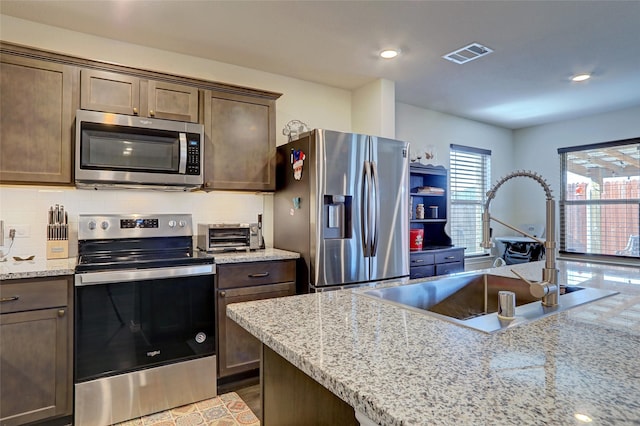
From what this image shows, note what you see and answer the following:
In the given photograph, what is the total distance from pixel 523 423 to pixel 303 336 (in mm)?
538

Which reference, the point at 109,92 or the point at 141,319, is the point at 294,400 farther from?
Result: the point at 109,92

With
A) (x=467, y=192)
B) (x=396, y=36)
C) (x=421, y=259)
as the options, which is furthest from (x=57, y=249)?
(x=467, y=192)

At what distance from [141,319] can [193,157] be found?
1.14 meters

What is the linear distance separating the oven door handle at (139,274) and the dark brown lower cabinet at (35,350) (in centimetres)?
10

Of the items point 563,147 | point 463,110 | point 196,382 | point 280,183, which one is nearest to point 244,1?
point 280,183

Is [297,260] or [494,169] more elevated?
[494,169]

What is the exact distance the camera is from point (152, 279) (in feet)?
7.45

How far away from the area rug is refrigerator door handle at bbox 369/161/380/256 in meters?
1.47

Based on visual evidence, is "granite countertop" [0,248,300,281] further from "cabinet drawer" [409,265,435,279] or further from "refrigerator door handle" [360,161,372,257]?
"cabinet drawer" [409,265,435,279]

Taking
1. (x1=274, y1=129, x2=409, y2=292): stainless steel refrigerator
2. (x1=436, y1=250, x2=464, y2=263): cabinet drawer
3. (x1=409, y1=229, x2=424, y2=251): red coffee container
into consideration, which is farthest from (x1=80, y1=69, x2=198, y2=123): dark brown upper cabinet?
(x1=436, y1=250, x2=464, y2=263): cabinet drawer

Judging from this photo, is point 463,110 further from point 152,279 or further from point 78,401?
point 78,401

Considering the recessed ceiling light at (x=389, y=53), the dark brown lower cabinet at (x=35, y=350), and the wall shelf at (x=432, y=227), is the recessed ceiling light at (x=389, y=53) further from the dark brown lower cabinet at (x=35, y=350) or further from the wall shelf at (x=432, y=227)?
the dark brown lower cabinet at (x=35, y=350)

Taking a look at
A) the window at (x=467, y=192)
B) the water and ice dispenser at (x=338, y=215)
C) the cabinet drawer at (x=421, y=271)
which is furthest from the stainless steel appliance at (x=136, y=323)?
the window at (x=467, y=192)

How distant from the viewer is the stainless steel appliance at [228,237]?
2794 mm
